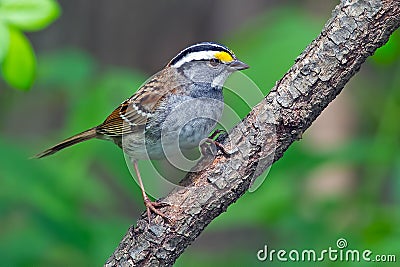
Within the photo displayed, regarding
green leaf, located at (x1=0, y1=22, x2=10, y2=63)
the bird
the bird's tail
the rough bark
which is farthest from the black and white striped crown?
green leaf, located at (x1=0, y1=22, x2=10, y2=63)

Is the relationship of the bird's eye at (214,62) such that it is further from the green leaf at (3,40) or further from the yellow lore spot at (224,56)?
the green leaf at (3,40)

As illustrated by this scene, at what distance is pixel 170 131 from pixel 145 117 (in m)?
0.28

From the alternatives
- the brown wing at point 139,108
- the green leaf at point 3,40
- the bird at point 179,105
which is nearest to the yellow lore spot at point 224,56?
the bird at point 179,105

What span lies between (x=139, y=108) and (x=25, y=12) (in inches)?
45.1

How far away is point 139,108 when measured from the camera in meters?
4.12

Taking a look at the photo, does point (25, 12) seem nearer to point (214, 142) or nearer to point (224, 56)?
point (214, 142)

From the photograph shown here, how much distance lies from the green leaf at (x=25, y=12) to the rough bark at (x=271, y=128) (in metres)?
0.93

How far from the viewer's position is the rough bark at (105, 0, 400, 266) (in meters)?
2.83

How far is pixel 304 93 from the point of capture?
9.61 feet

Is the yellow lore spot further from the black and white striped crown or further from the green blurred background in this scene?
the green blurred background

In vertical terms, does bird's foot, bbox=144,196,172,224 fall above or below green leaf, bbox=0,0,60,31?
below

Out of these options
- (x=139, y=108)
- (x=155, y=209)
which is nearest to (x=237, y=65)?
(x=139, y=108)

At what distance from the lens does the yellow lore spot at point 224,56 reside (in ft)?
12.7

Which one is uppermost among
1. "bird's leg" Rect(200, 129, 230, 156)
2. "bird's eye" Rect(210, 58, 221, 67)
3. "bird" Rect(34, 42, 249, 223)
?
"bird's eye" Rect(210, 58, 221, 67)
